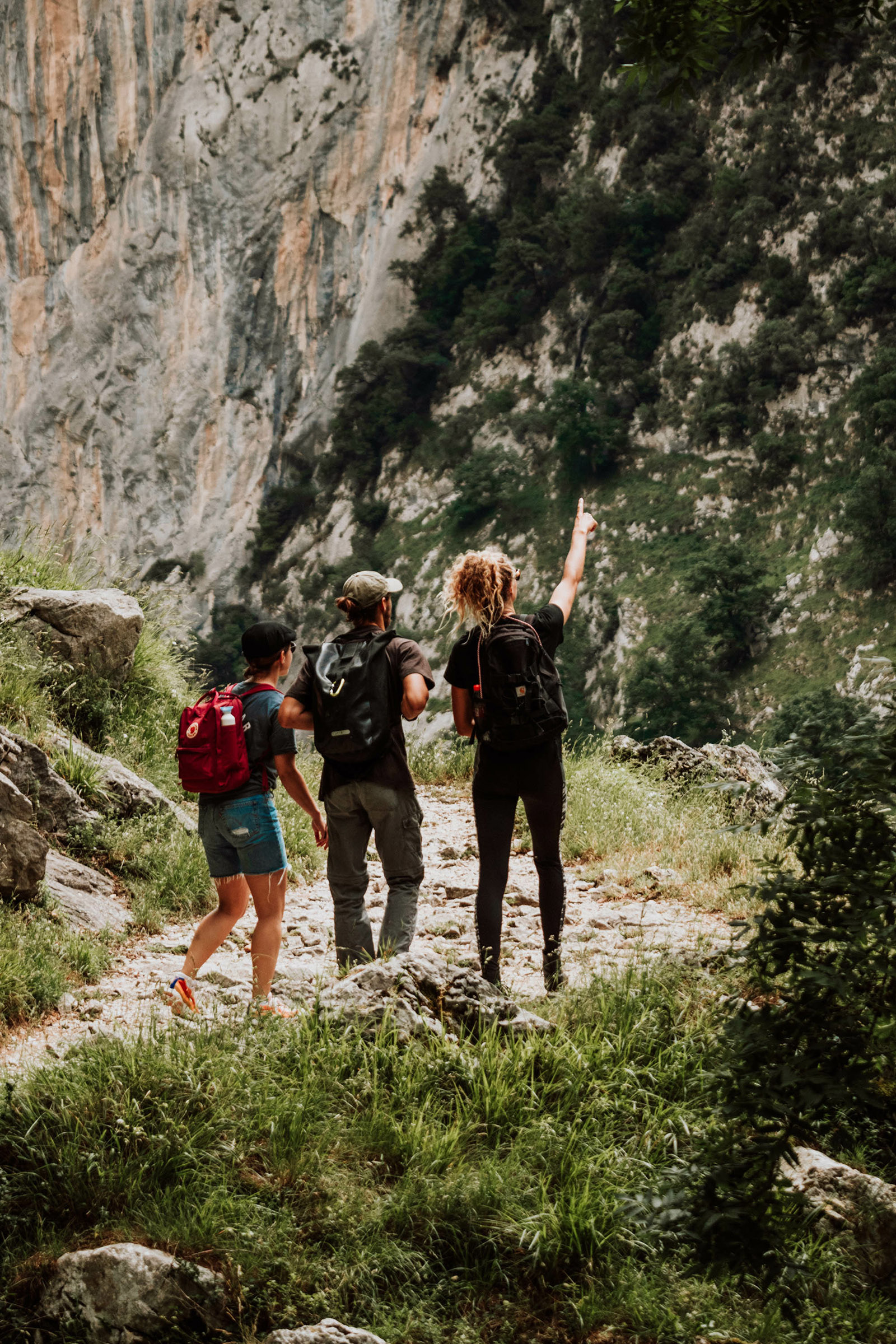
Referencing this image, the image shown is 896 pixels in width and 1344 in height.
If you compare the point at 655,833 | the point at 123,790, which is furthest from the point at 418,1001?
the point at 655,833

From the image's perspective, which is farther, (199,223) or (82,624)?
(199,223)

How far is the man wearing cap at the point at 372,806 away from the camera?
3898mm

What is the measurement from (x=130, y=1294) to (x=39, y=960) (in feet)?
7.36

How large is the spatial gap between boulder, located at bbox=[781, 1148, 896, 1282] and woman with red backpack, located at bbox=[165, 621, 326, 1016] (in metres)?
1.99

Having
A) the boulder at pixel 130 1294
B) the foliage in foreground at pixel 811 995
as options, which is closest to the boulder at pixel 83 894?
the boulder at pixel 130 1294

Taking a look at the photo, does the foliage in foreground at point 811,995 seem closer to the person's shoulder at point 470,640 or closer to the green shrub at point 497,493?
the person's shoulder at point 470,640

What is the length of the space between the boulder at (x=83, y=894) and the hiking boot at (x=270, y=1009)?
1.73m

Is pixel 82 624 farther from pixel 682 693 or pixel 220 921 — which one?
pixel 682 693

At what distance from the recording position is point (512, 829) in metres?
4.09

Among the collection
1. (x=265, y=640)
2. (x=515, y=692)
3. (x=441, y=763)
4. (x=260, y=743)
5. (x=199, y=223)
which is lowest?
(x=441, y=763)

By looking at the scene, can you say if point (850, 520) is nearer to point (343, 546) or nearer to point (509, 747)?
point (343, 546)

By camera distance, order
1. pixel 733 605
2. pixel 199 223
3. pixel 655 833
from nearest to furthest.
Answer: pixel 655 833 → pixel 733 605 → pixel 199 223

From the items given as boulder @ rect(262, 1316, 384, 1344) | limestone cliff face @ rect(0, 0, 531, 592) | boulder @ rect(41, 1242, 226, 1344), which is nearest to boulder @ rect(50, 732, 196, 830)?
boulder @ rect(41, 1242, 226, 1344)

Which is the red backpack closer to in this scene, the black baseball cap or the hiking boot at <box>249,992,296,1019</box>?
the black baseball cap
